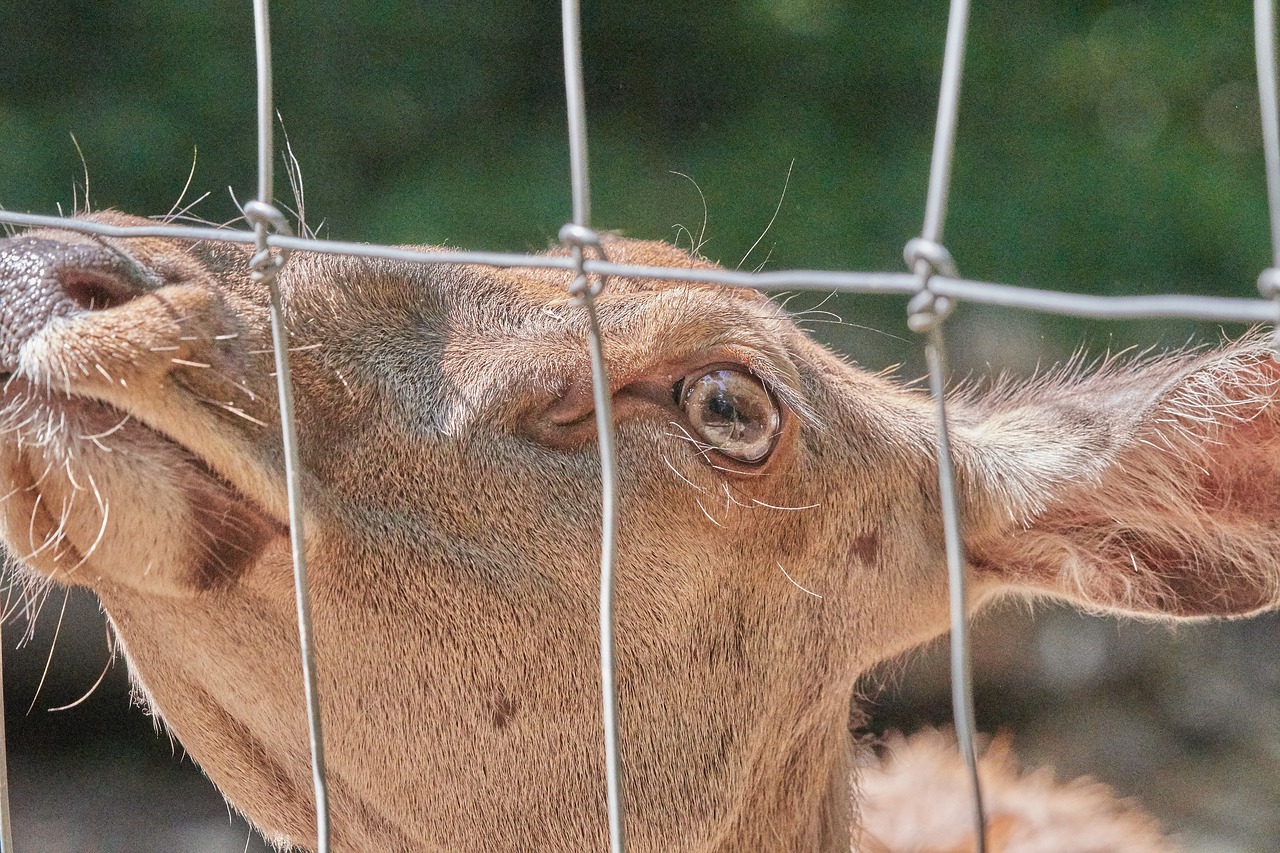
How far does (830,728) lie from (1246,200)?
15.0 feet

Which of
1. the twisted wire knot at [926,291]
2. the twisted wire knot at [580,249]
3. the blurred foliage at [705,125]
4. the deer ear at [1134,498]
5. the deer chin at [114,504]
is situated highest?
the blurred foliage at [705,125]

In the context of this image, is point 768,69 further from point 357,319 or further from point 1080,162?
point 357,319

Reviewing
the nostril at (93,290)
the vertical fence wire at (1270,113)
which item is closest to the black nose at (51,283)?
the nostril at (93,290)

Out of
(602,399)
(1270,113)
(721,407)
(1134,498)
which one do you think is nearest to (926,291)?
(1270,113)

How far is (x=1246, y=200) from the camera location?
20.3 feet

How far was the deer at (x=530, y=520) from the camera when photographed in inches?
71.7

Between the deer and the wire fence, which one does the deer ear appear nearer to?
the deer

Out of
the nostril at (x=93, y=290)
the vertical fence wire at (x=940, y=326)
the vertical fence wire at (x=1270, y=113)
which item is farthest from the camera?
the nostril at (x=93, y=290)

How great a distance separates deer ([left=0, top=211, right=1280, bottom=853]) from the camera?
1.82 m

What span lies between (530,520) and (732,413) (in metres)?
0.39

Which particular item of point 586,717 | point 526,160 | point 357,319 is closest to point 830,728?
point 586,717

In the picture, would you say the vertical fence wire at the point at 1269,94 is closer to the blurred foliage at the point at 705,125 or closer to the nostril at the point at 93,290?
the nostril at the point at 93,290

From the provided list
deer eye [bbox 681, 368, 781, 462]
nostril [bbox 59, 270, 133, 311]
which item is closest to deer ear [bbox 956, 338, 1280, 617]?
deer eye [bbox 681, 368, 781, 462]

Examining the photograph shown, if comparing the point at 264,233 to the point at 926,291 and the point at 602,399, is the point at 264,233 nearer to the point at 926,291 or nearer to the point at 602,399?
the point at 602,399
